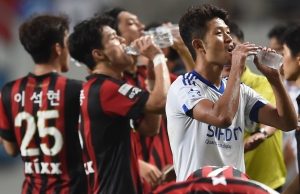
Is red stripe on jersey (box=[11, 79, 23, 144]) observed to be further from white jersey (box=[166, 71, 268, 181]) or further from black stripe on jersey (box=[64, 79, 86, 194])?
white jersey (box=[166, 71, 268, 181])

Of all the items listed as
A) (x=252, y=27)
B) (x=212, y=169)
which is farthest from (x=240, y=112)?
(x=252, y=27)

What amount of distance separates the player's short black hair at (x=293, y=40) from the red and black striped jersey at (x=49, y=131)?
1.44 meters

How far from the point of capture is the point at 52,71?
5082 millimetres

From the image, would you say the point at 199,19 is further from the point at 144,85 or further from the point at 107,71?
the point at 144,85

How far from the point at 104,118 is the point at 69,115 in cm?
32

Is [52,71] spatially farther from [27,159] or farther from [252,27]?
[252,27]

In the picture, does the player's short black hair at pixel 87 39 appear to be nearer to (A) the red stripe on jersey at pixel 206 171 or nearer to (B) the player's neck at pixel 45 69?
(B) the player's neck at pixel 45 69

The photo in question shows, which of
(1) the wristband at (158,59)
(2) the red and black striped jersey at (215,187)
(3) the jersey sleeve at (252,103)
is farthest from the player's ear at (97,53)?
(2) the red and black striped jersey at (215,187)

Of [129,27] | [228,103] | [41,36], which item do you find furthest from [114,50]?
[228,103]

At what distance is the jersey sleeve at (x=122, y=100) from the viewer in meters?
4.68

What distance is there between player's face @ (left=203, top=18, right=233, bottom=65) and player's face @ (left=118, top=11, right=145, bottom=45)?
2188mm

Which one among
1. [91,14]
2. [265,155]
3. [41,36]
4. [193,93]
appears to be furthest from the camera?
[91,14]

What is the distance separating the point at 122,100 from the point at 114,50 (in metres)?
0.48

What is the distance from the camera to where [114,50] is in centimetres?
502
